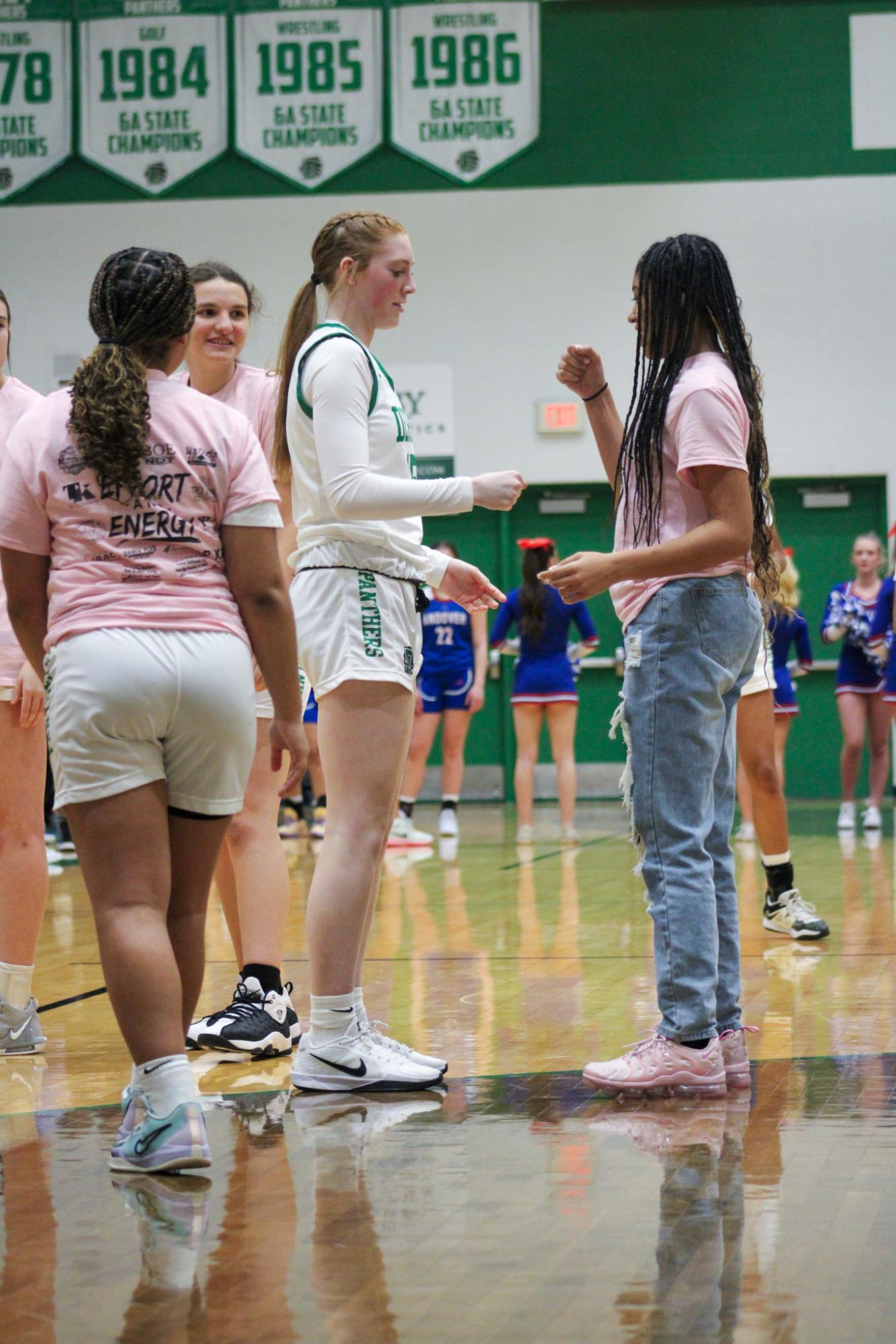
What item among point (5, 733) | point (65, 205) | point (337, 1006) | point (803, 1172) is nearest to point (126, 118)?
point (65, 205)

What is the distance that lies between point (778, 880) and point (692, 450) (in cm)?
262

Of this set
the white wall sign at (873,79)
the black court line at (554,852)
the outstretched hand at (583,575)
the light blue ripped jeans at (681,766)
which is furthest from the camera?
the white wall sign at (873,79)

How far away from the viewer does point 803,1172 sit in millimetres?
2412

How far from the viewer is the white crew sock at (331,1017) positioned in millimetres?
3072

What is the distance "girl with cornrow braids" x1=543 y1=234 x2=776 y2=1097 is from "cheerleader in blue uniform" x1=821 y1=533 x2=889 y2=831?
23.2ft

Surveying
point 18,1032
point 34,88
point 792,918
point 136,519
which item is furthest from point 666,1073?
point 34,88

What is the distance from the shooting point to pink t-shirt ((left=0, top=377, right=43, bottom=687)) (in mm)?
3535

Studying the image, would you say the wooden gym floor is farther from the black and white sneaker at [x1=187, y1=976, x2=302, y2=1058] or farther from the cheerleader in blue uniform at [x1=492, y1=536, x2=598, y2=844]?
the cheerleader in blue uniform at [x1=492, y1=536, x2=598, y2=844]

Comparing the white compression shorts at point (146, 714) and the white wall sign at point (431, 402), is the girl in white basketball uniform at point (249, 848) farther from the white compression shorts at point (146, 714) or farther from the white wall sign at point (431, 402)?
the white wall sign at point (431, 402)

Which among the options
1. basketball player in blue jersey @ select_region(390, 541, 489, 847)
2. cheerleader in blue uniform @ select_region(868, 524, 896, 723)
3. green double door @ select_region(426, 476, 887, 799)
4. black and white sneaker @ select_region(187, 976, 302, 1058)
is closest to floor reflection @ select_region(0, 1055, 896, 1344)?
black and white sneaker @ select_region(187, 976, 302, 1058)

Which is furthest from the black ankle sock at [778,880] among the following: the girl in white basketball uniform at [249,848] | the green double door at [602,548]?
the green double door at [602,548]

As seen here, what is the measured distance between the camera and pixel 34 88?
12953 mm

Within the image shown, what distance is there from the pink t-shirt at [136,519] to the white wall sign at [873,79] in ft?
38.2

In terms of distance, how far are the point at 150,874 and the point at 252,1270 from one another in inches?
26.3
